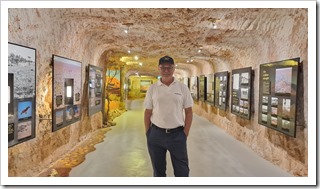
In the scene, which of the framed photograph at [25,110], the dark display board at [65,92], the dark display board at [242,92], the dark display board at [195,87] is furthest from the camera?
the dark display board at [195,87]

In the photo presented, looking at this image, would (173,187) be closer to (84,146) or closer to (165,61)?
(165,61)

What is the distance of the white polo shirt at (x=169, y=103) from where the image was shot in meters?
2.61

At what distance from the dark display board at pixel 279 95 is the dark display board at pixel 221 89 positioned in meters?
2.60

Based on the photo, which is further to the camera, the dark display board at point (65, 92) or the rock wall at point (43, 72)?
the dark display board at point (65, 92)

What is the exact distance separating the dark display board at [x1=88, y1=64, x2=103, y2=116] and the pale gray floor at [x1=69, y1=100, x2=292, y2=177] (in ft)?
3.18

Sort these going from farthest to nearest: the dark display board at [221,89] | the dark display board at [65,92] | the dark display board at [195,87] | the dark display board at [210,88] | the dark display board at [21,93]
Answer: the dark display board at [195,87], the dark display board at [210,88], the dark display board at [221,89], the dark display board at [65,92], the dark display board at [21,93]

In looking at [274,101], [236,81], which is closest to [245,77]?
[236,81]

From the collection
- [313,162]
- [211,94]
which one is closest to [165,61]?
[313,162]

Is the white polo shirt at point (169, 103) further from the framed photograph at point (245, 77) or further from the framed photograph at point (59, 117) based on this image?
the framed photograph at point (245, 77)

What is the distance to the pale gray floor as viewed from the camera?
390cm

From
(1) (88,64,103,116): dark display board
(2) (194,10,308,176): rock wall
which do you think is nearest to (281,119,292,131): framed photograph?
(2) (194,10,308,176): rock wall

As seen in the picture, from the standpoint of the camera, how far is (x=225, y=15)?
4184mm

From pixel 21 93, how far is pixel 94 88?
12.3ft

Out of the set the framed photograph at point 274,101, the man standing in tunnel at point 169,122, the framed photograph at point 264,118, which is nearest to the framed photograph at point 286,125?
the framed photograph at point 274,101
